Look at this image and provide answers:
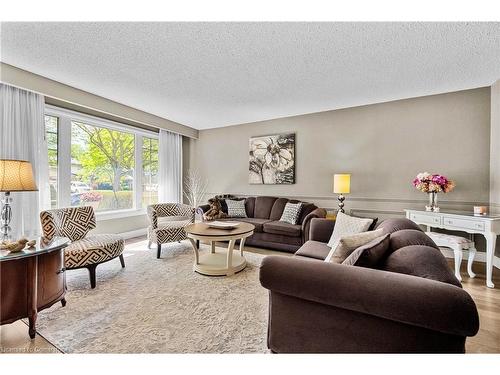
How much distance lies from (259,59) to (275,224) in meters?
2.36

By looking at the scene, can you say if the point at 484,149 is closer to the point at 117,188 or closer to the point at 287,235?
the point at 287,235

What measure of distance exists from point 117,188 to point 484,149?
19.5 feet

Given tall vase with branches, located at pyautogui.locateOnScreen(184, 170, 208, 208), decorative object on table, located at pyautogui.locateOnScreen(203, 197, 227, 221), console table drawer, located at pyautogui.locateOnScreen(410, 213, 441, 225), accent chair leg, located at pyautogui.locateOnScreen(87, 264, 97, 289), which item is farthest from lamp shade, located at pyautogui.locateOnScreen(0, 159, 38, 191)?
console table drawer, located at pyautogui.locateOnScreen(410, 213, 441, 225)

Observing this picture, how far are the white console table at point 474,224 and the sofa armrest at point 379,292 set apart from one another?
7.55ft

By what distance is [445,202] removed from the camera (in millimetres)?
3428

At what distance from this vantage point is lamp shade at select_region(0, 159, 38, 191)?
172cm

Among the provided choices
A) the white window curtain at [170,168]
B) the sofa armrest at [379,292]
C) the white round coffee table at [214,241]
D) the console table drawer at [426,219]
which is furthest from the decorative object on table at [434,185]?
the white window curtain at [170,168]

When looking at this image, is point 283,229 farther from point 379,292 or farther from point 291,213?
point 379,292

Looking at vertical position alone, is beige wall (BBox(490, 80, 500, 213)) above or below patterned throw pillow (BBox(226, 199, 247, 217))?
above

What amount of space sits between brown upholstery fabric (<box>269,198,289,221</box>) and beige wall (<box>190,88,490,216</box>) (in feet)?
1.12

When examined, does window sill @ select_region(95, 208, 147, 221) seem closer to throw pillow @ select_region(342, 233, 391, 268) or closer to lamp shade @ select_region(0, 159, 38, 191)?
lamp shade @ select_region(0, 159, 38, 191)

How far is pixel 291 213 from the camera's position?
3887mm

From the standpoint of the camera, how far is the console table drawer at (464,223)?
2576 millimetres

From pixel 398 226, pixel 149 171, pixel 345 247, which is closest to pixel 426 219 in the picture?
pixel 398 226
